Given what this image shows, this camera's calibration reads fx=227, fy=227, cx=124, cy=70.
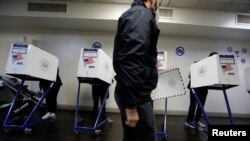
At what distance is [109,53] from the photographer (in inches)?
234

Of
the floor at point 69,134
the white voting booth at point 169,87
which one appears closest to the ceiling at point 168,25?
the white voting booth at point 169,87

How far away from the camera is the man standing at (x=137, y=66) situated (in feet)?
3.64

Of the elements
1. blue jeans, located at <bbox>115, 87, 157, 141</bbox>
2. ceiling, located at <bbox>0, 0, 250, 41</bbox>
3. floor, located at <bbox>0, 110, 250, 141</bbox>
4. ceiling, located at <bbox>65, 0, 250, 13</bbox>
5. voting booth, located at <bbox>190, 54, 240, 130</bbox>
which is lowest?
floor, located at <bbox>0, 110, 250, 141</bbox>

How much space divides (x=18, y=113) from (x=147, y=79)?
9.66ft

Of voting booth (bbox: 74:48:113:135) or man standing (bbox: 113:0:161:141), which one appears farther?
voting booth (bbox: 74:48:113:135)

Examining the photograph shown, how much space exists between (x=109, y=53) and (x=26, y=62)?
3136 millimetres

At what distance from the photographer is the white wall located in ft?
19.0

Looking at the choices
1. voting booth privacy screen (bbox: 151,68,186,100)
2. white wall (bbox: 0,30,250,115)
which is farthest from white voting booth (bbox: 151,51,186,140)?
white wall (bbox: 0,30,250,115)

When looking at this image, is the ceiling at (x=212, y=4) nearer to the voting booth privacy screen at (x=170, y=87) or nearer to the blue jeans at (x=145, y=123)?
the voting booth privacy screen at (x=170, y=87)

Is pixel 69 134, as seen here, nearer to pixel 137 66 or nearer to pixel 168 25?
pixel 137 66

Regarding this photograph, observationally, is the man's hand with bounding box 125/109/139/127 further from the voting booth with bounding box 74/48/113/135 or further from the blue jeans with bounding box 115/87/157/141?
the voting booth with bounding box 74/48/113/135

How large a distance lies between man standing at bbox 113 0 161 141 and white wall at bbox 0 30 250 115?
4558 mm

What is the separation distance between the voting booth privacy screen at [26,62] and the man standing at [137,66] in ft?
6.76

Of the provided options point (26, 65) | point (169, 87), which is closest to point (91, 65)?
point (26, 65)
